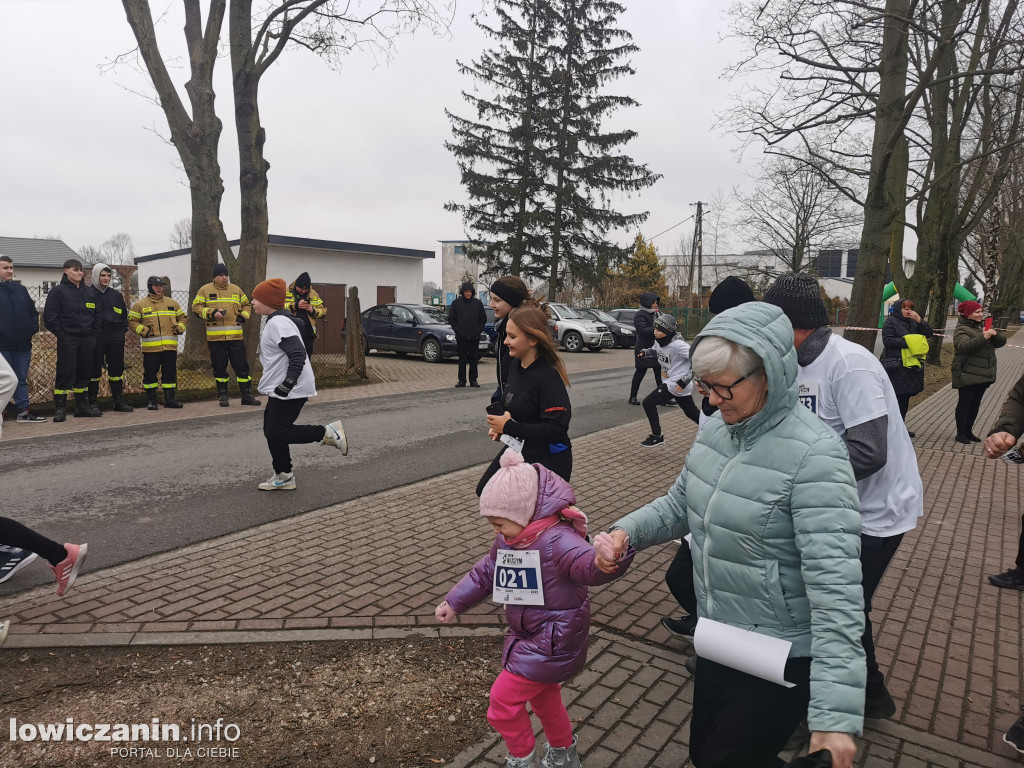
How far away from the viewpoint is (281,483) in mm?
6703

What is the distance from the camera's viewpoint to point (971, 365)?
9523 millimetres

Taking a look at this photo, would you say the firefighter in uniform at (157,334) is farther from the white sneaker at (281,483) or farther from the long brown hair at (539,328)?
the long brown hair at (539,328)

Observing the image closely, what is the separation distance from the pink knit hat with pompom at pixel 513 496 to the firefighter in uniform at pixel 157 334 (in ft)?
34.1

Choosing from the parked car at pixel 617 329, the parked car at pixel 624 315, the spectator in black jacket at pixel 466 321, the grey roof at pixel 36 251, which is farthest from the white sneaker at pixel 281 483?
the grey roof at pixel 36 251

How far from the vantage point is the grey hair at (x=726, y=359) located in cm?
188

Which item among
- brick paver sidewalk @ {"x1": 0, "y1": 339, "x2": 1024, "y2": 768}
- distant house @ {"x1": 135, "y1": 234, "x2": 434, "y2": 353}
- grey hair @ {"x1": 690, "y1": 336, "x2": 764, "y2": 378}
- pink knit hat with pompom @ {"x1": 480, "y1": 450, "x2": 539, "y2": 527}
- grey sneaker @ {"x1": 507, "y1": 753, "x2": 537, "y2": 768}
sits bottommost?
brick paver sidewalk @ {"x1": 0, "y1": 339, "x2": 1024, "y2": 768}

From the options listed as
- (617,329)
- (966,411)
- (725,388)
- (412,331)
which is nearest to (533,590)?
(725,388)

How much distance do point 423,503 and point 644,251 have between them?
52.9 meters

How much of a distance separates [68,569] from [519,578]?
3103 mm

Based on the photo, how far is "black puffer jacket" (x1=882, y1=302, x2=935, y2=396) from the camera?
8.98m

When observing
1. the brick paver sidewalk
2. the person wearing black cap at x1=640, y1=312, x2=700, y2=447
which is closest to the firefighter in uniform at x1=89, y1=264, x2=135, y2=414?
the brick paver sidewalk

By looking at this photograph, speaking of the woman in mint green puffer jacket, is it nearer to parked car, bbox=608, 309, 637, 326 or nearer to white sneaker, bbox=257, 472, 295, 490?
white sneaker, bbox=257, 472, 295, 490

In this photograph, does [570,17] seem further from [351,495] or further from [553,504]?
[553,504]

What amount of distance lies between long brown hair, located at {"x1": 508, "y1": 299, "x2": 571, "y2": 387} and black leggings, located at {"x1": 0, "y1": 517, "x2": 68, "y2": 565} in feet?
9.53
